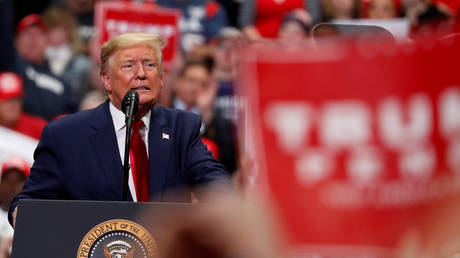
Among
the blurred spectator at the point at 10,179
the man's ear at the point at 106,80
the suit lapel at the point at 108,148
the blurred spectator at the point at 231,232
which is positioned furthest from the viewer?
the blurred spectator at the point at 10,179

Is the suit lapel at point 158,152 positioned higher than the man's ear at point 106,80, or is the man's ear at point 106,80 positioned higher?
the man's ear at point 106,80

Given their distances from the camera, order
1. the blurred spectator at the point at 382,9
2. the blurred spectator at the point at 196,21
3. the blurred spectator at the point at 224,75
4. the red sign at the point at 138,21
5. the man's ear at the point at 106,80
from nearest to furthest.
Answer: the man's ear at the point at 106,80 → the blurred spectator at the point at 224,75 → the red sign at the point at 138,21 → the blurred spectator at the point at 382,9 → the blurred spectator at the point at 196,21

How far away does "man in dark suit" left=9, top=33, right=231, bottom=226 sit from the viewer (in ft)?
8.96

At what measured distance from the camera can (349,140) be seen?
3.76 ft

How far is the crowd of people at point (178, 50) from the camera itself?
602cm

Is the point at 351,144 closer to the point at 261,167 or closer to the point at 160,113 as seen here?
the point at 261,167

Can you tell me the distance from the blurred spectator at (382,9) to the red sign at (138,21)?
62.2 inches

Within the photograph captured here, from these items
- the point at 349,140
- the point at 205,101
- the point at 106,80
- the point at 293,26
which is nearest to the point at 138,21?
the point at 205,101

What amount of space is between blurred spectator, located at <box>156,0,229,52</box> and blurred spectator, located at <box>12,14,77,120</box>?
3.65ft

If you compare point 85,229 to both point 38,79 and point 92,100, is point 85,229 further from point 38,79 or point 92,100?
point 38,79

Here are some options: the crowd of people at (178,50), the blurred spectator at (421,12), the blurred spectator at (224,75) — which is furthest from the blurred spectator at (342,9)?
the blurred spectator at (224,75)

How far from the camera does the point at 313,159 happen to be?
1153 millimetres

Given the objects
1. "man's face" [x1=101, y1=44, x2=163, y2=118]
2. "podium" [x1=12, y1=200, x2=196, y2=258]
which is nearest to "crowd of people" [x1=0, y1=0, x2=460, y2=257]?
"man's face" [x1=101, y1=44, x2=163, y2=118]

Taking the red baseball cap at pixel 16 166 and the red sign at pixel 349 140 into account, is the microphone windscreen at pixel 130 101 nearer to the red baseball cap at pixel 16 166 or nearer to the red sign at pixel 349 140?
the red sign at pixel 349 140
